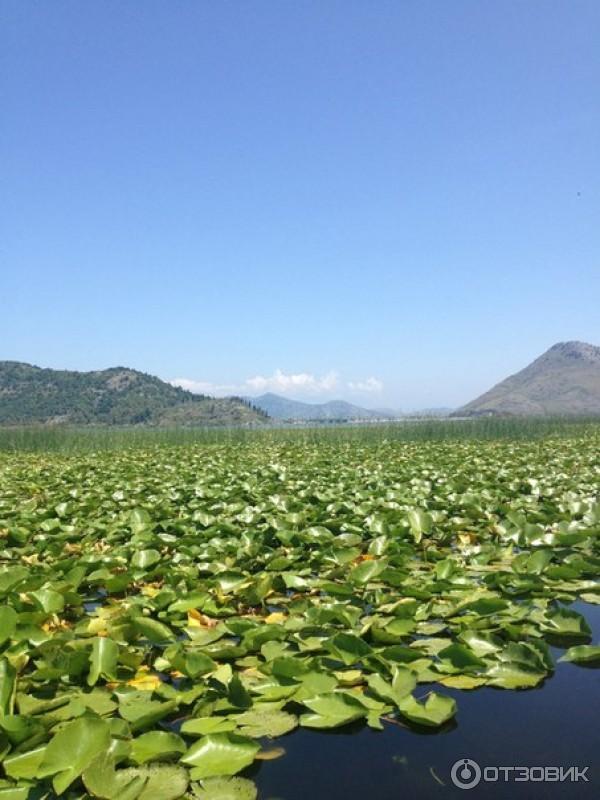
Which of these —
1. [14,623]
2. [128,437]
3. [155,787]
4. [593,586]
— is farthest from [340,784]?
[128,437]

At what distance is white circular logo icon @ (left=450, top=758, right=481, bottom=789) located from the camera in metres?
1.67

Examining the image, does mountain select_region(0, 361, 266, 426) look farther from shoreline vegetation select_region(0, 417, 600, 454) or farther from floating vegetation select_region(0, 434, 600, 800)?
floating vegetation select_region(0, 434, 600, 800)

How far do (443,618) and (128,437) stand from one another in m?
19.5

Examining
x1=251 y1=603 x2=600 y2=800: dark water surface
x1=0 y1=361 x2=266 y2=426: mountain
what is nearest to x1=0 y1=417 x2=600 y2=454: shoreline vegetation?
x1=251 y1=603 x2=600 y2=800: dark water surface

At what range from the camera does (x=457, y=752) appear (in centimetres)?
182

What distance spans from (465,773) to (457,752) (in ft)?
0.35

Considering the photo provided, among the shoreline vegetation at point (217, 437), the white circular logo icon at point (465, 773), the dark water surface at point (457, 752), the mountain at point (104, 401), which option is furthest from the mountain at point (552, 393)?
the white circular logo icon at point (465, 773)

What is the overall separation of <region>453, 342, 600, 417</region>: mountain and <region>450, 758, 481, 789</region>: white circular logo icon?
145 meters

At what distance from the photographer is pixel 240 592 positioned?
126 inches

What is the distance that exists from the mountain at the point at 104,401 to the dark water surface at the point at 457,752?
84.6 m

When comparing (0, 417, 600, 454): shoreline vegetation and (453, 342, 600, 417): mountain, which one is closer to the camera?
(0, 417, 600, 454): shoreline vegetation

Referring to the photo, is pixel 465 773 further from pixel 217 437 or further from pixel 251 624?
pixel 217 437

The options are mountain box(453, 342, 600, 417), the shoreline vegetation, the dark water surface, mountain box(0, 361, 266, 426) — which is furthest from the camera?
mountain box(453, 342, 600, 417)

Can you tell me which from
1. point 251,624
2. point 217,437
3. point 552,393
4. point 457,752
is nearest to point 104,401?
point 217,437
